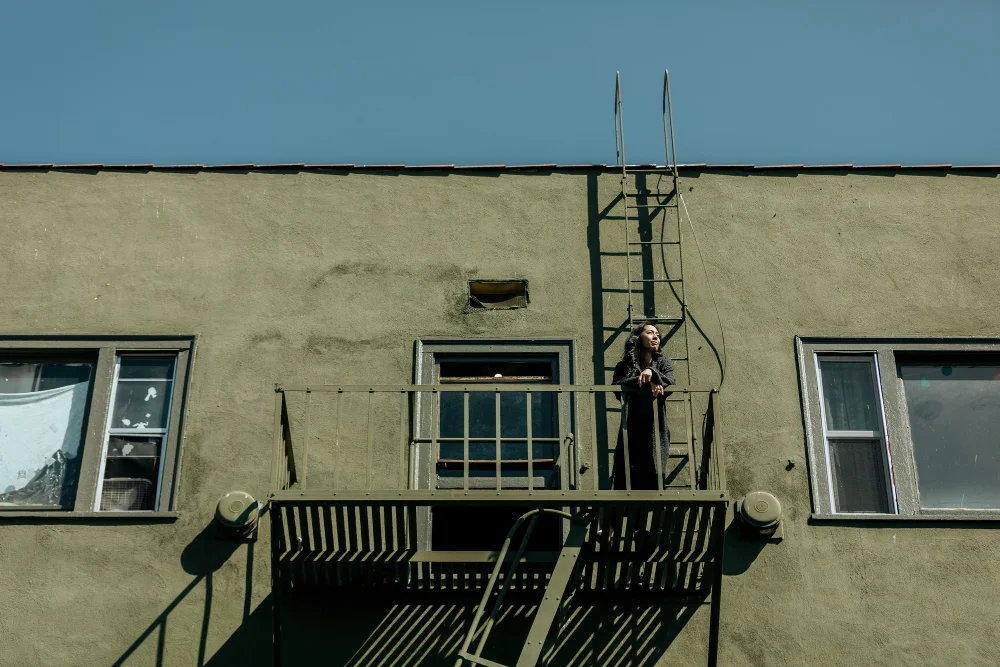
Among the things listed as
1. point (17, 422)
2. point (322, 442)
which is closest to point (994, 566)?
point (322, 442)

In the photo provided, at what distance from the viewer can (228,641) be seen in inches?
387

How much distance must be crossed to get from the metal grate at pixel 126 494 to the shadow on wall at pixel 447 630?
1.65 metres

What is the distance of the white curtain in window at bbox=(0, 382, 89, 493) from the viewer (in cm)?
1080

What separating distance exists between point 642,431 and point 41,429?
17.1ft

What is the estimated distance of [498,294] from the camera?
452 inches

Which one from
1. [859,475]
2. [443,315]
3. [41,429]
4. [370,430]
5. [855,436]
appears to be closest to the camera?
[370,430]

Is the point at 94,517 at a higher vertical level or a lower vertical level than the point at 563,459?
lower

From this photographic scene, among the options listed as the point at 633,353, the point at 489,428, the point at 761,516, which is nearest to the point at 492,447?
the point at 489,428

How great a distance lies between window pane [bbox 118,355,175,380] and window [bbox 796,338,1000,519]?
554 cm

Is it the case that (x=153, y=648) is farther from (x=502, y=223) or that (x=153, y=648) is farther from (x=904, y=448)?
(x=904, y=448)

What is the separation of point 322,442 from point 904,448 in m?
4.93

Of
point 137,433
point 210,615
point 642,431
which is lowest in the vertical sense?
point 210,615

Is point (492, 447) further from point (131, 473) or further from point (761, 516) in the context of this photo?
point (131, 473)

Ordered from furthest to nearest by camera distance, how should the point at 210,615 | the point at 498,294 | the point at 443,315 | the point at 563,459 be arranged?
1. the point at 498,294
2. the point at 443,315
3. the point at 563,459
4. the point at 210,615
